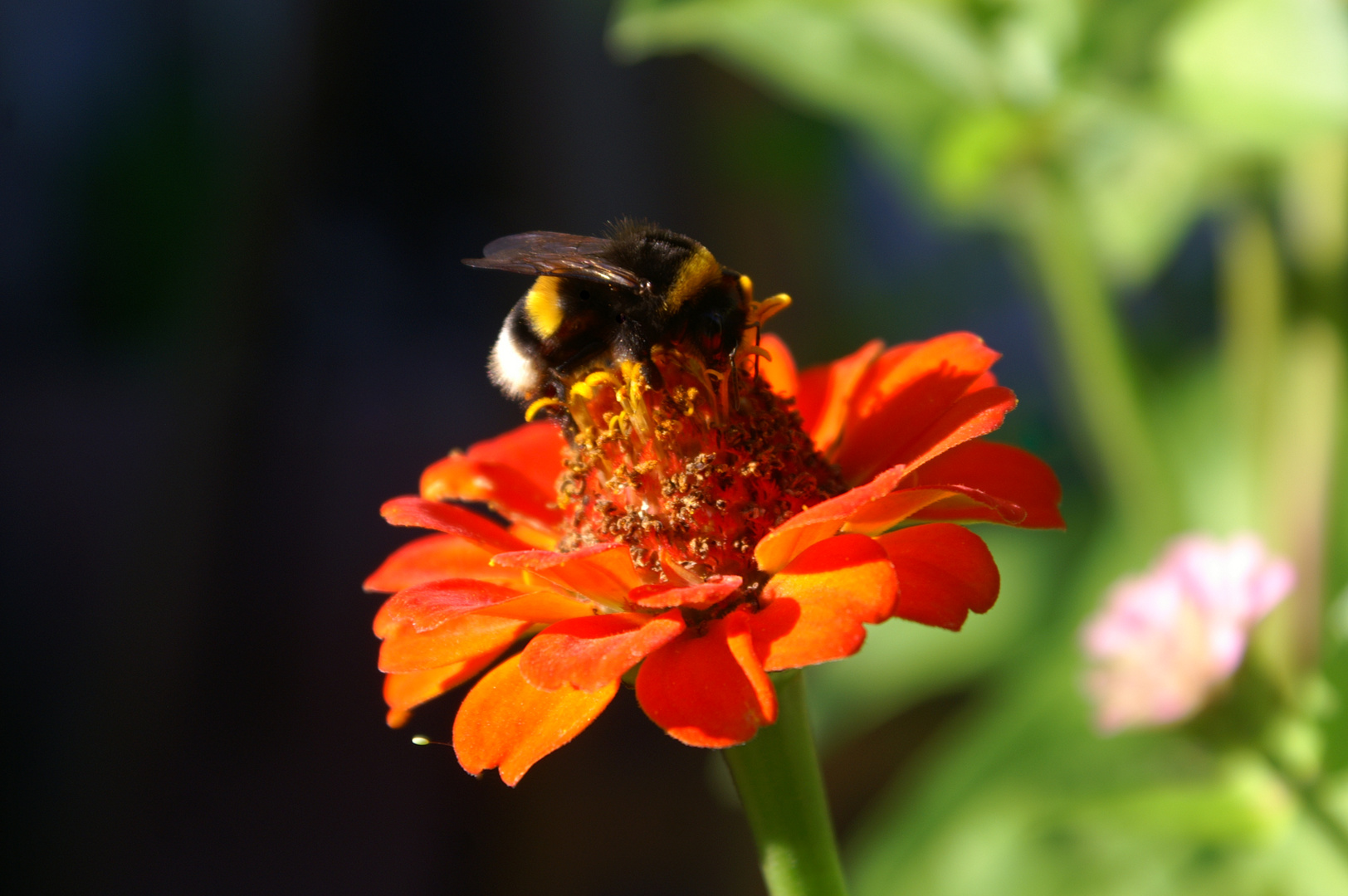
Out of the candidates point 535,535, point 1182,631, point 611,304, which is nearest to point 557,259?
point 611,304

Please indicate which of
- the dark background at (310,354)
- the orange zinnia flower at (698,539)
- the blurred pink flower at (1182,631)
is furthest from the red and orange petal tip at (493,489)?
the dark background at (310,354)

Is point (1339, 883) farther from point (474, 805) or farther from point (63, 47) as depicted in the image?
point (63, 47)

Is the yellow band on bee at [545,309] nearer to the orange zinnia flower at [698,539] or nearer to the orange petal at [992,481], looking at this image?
the orange zinnia flower at [698,539]

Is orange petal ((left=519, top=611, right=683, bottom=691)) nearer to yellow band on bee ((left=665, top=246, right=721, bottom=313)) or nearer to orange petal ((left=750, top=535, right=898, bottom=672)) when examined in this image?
orange petal ((left=750, top=535, right=898, bottom=672))

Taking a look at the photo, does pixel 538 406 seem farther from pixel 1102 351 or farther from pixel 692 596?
pixel 1102 351

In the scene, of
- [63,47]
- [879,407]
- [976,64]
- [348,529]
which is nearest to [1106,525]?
[976,64]

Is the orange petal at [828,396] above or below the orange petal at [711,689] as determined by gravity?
above
